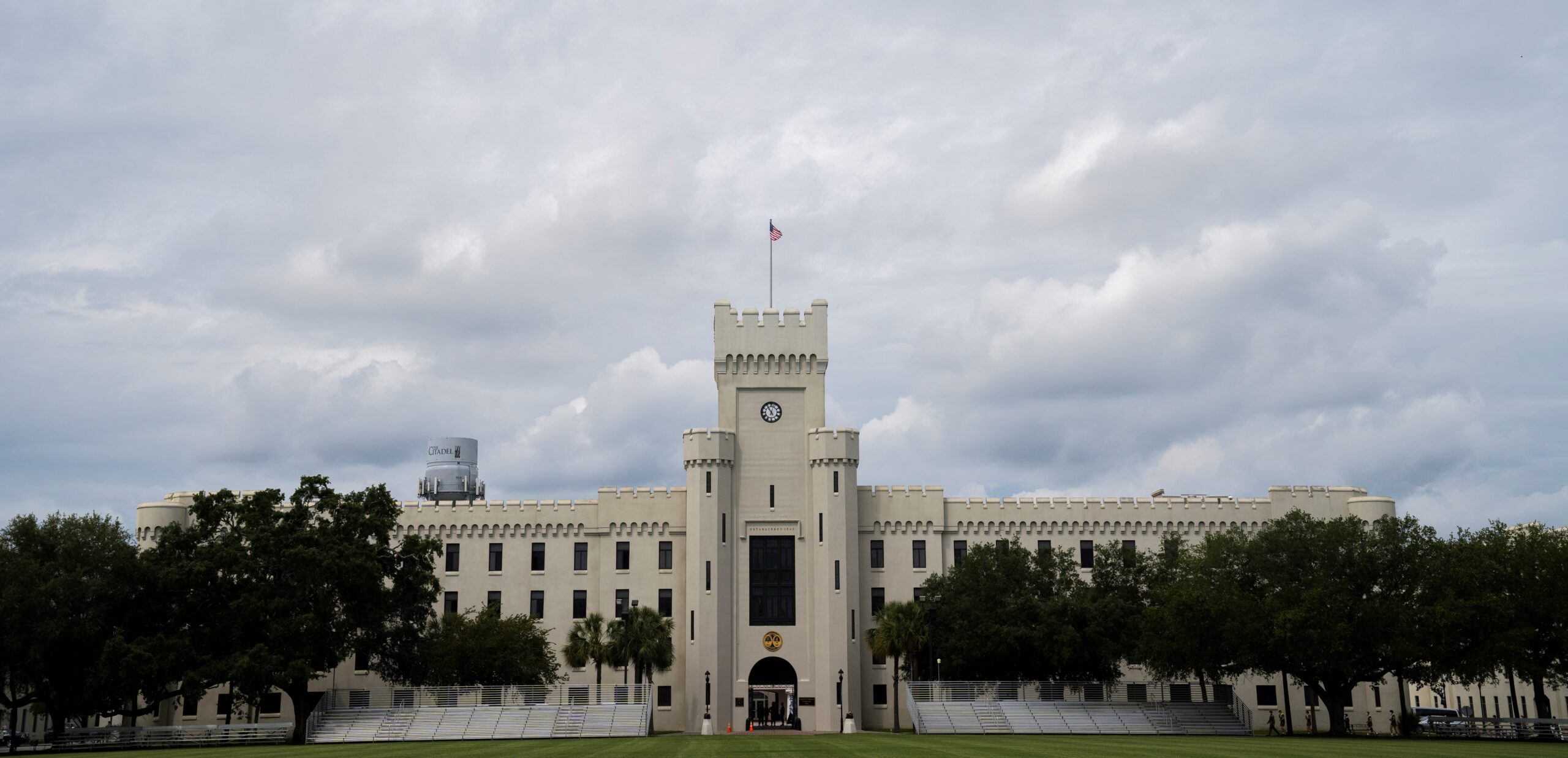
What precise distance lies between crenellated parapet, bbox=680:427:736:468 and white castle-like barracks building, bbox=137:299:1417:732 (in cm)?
10

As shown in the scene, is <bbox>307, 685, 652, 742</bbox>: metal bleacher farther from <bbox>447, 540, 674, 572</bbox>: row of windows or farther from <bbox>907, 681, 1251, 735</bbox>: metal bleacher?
<bbox>907, 681, 1251, 735</bbox>: metal bleacher

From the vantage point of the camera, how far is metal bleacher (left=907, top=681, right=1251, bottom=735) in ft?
205

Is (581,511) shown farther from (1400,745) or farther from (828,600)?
(1400,745)

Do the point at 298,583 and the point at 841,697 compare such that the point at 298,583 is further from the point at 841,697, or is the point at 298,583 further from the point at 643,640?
the point at 841,697

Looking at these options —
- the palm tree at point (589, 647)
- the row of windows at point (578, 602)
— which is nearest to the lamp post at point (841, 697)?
the row of windows at point (578, 602)

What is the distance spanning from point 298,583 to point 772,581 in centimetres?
2666

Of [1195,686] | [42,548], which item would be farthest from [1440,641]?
[42,548]

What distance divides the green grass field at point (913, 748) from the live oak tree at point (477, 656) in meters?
7.61

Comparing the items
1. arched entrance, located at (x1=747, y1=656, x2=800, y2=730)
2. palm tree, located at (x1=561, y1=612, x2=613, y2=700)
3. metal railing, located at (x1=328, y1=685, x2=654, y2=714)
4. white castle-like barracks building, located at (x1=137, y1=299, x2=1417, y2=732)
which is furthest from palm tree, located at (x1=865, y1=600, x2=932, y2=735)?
metal railing, located at (x1=328, y1=685, x2=654, y2=714)

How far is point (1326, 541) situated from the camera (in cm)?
5934

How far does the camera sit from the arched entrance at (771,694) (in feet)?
234

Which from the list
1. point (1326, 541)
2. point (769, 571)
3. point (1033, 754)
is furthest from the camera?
point (769, 571)

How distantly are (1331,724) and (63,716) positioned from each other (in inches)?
2291

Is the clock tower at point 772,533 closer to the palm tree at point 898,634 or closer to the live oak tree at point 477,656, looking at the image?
the palm tree at point 898,634
